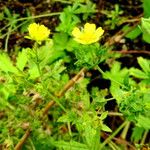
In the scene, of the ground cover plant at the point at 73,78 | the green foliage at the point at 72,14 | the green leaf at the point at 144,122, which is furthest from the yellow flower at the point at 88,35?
the green foliage at the point at 72,14

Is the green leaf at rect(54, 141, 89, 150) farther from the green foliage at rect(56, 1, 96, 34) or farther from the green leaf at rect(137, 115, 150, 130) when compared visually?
the green foliage at rect(56, 1, 96, 34)

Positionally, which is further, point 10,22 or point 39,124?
point 10,22

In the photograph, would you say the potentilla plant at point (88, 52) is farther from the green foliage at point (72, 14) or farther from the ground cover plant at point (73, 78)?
the green foliage at point (72, 14)

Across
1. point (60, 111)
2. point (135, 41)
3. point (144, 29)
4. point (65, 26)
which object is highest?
A: point (144, 29)

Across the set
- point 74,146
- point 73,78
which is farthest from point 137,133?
point 74,146

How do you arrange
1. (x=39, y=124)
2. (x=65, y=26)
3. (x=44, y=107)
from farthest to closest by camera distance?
(x=65, y=26)
(x=44, y=107)
(x=39, y=124)

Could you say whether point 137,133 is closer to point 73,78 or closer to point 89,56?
point 73,78

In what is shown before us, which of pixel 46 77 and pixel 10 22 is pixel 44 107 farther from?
pixel 10 22

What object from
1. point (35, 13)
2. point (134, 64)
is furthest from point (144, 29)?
point (35, 13)

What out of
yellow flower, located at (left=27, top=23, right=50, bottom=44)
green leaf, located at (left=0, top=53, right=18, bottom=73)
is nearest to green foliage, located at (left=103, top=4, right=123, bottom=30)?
green leaf, located at (left=0, top=53, right=18, bottom=73)
